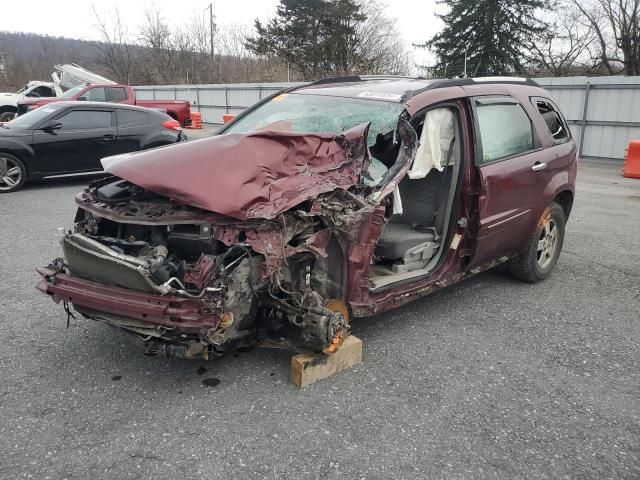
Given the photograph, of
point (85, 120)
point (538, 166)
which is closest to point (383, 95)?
point (538, 166)

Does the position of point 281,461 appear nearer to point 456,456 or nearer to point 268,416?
point 268,416

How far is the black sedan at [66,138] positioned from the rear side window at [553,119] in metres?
7.62

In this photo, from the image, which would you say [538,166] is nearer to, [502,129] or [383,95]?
[502,129]

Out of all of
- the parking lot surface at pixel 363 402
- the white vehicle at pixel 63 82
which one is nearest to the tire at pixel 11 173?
the parking lot surface at pixel 363 402

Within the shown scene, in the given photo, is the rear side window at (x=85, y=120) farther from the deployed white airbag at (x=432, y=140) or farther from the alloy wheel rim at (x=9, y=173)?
the deployed white airbag at (x=432, y=140)

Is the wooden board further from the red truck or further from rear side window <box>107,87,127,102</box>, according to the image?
rear side window <box>107,87,127,102</box>

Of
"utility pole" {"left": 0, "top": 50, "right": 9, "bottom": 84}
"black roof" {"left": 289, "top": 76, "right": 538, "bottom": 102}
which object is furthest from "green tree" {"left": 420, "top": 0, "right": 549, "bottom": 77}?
"utility pole" {"left": 0, "top": 50, "right": 9, "bottom": 84}

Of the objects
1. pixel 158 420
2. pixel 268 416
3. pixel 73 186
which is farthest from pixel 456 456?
pixel 73 186

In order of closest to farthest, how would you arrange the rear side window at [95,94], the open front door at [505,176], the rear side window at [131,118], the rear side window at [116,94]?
the open front door at [505,176] → the rear side window at [131,118] → the rear side window at [95,94] → the rear side window at [116,94]

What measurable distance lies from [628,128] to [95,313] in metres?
15.2

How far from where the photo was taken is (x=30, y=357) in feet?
11.3

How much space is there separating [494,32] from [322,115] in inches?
1116

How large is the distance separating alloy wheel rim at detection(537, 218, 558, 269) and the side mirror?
26.9ft

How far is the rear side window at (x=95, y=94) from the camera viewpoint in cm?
1522
